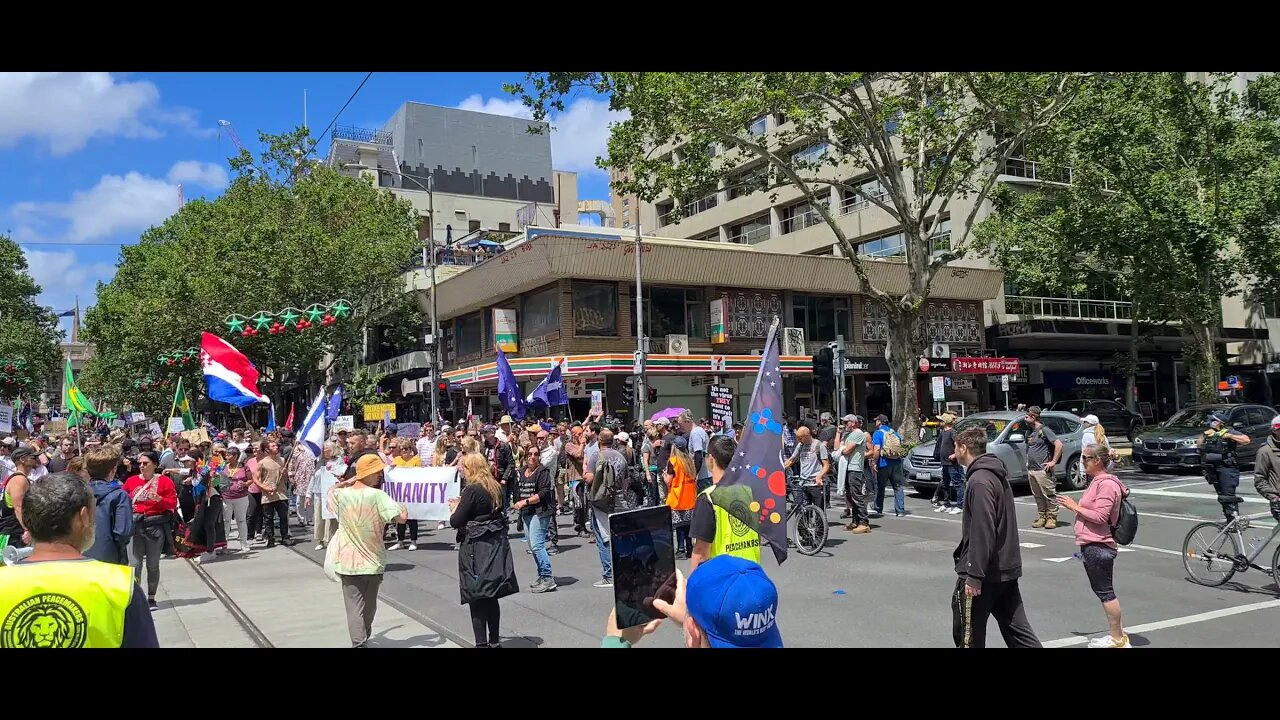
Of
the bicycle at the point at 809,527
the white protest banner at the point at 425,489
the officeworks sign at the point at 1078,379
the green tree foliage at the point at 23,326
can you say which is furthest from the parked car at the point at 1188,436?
the green tree foliage at the point at 23,326

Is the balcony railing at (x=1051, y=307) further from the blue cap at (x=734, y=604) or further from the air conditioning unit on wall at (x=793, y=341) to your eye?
the blue cap at (x=734, y=604)

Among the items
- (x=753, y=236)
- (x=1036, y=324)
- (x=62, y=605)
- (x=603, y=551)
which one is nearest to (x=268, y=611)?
(x=603, y=551)

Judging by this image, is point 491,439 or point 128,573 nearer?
point 128,573

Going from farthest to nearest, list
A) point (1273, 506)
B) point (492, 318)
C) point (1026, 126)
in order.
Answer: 1. point (492, 318)
2. point (1026, 126)
3. point (1273, 506)

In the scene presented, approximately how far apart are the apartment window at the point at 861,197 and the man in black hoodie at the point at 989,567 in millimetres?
32546

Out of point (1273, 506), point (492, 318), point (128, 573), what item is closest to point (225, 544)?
point (128, 573)

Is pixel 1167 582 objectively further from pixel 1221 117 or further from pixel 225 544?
pixel 1221 117

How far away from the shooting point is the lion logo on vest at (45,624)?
268 centimetres

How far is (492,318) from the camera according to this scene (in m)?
34.9

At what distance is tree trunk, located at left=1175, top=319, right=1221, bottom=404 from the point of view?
29812 millimetres

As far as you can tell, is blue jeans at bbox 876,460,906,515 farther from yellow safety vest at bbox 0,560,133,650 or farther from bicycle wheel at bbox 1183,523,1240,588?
yellow safety vest at bbox 0,560,133,650

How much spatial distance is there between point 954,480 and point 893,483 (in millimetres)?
1258
